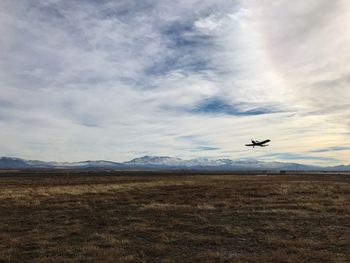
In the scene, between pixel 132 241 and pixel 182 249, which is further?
pixel 132 241

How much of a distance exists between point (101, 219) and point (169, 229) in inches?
203

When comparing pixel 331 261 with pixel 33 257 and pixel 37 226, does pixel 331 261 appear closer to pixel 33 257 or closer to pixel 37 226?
pixel 33 257

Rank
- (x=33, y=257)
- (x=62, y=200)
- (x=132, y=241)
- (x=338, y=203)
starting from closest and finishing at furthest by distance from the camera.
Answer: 1. (x=33, y=257)
2. (x=132, y=241)
3. (x=338, y=203)
4. (x=62, y=200)

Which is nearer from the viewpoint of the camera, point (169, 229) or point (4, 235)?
point (4, 235)

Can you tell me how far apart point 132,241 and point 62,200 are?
58.8ft

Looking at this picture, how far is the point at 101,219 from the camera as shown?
72.5ft

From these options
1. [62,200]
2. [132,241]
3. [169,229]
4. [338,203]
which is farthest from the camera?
[62,200]

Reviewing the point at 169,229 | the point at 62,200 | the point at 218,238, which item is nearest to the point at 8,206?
the point at 62,200

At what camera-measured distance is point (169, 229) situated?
18922 millimetres

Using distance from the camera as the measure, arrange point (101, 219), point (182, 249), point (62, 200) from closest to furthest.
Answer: point (182, 249)
point (101, 219)
point (62, 200)

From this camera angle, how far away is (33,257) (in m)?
13.7

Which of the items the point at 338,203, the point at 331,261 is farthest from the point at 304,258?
the point at 338,203

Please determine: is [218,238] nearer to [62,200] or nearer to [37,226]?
[37,226]

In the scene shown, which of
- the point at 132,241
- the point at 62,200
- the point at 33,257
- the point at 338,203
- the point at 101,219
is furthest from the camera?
the point at 62,200
